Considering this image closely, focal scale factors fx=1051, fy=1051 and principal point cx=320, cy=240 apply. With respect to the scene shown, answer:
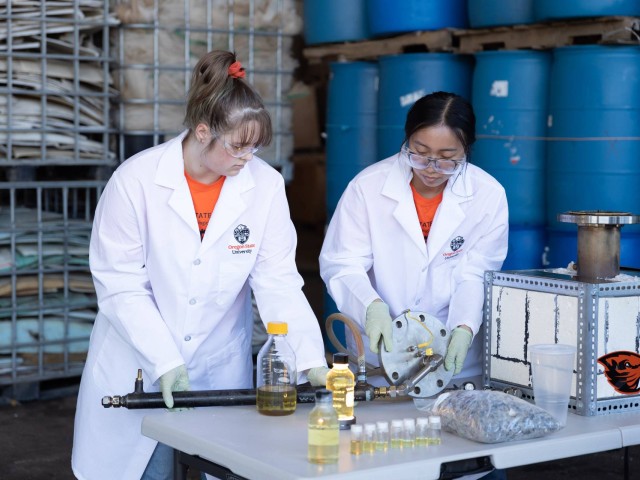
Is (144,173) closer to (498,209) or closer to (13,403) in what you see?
(498,209)

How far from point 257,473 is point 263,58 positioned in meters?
3.10

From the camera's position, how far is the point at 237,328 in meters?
2.87

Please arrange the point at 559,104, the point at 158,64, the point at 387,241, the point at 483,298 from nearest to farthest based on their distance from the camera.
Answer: the point at 483,298
the point at 387,241
the point at 559,104
the point at 158,64

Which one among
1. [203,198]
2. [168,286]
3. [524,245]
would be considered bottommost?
[524,245]

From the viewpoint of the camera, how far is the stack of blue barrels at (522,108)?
4078mm

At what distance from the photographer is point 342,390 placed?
2361 mm

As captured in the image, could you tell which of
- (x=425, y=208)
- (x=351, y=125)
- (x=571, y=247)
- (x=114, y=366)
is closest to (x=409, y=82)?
(x=351, y=125)

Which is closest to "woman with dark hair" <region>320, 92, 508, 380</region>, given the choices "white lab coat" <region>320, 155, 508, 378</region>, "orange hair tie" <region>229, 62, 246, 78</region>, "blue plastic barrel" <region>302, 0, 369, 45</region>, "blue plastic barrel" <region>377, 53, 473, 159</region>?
"white lab coat" <region>320, 155, 508, 378</region>

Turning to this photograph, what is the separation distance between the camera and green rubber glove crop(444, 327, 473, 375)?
106 inches

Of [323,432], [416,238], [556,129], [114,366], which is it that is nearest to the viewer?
[323,432]

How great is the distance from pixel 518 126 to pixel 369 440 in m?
2.49

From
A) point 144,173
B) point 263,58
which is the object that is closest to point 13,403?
point 263,58

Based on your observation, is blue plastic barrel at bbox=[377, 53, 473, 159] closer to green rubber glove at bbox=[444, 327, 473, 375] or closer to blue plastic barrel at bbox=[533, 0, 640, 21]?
blue plastic barrel at bbox=[533, 0, 640, 21]

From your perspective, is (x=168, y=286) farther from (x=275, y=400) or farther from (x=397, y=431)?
(x=397, y=431)
